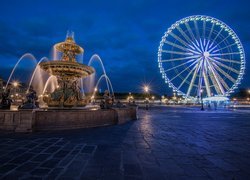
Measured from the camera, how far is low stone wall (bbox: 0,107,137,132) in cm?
812

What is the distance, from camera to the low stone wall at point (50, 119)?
8.12 meters

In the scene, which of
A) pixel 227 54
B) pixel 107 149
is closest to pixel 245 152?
pixel 107 149

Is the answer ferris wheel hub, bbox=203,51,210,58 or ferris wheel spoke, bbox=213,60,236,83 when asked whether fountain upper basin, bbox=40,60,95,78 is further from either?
ferris wheel spoke, bbox=213,60,236,83

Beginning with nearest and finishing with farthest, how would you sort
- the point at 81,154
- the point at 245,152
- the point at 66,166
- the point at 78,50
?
the point at 66,166, the point at 81,154, the point at 245,152, the point at 78,50

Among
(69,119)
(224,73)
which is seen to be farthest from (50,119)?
(224,73)

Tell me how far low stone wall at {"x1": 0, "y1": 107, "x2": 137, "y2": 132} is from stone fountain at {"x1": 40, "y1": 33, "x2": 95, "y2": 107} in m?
3.81

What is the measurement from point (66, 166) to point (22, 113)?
5098 mm

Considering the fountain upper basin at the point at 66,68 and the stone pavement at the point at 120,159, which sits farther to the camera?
the fountain upper basin at the point at 66,68

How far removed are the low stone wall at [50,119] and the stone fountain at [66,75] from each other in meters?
3.81

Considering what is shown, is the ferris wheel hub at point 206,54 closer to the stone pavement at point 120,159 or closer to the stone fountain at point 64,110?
the stone fountain at point 64,110

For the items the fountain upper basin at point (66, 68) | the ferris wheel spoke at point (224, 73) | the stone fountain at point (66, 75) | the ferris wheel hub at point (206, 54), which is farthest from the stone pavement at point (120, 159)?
the ferris wheel hub at point (206, 54)

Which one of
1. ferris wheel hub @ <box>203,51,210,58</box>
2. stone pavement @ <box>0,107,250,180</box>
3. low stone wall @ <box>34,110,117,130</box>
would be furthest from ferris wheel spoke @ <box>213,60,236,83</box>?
stone pavement @ <box>0,107,250,180</box>

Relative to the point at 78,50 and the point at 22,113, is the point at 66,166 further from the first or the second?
the point at 78,50

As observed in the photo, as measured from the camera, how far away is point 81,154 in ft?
16.3
